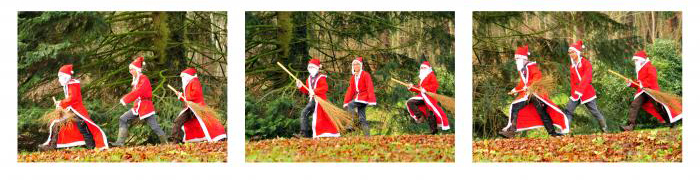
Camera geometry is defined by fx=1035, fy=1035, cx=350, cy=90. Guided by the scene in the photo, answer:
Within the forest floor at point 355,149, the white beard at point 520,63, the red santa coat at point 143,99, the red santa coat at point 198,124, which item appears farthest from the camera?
the white beard at point 520,63

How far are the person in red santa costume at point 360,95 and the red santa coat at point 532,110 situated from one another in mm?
1837

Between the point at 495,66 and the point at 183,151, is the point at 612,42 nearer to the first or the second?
the point at 495,66

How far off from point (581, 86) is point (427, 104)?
6.52ft

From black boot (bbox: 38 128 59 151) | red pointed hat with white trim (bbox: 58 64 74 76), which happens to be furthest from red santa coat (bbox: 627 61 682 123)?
black boot (bbox: 38 128 59 151)

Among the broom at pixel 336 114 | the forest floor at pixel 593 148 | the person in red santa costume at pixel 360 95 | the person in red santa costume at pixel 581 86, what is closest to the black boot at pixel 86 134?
the broom at pixel 336 114

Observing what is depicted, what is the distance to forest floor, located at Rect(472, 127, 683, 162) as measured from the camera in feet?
42.0

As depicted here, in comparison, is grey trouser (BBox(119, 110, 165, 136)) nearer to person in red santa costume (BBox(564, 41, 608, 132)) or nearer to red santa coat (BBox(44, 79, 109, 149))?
red santa coat (BBox(44, 79, 109, 149))

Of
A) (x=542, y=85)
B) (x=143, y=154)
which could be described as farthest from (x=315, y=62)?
(x=542, y=85)

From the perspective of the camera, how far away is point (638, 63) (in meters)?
13.2

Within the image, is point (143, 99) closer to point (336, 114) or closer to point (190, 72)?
point (190, 72)

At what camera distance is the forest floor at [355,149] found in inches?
500

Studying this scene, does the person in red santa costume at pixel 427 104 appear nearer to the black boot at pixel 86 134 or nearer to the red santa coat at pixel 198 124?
the red santa coat at pixel 198 124

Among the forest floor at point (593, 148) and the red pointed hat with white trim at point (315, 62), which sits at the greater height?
the red pointed hat with white trim at point (315, 62)

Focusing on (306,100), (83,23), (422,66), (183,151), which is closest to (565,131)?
(422,66)
